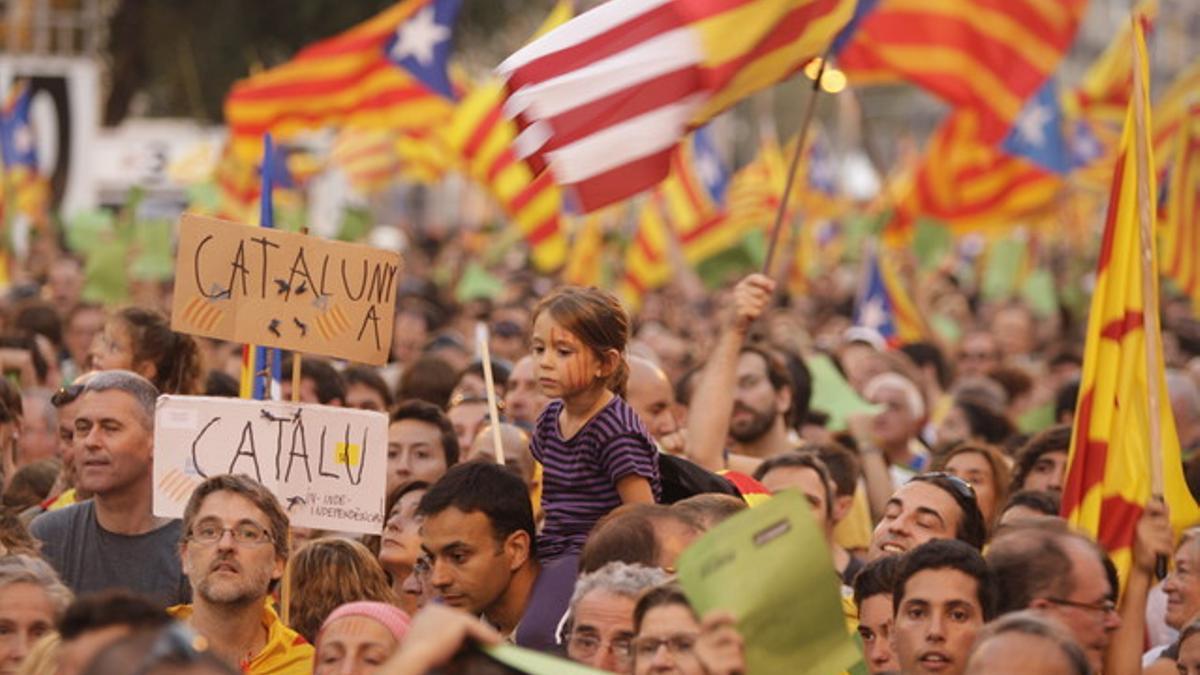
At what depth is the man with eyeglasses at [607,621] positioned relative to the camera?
5.94 m

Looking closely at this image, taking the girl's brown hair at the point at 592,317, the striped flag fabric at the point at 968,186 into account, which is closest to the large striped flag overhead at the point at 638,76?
the girl's brown hair at the point at 592,317

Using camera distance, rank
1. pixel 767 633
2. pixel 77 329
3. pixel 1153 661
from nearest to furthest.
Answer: pixel 767 633 → pixel 1153 661 → pixel 77 329

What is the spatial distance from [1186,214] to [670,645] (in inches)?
394

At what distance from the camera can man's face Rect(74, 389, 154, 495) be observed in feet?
25.6

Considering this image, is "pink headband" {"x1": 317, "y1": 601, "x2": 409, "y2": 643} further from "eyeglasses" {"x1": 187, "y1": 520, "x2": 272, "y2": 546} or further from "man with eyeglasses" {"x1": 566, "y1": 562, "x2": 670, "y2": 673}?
"eyeglasses" {"x1": 187, "y1": 520, "x2": 272, "y2": 546}

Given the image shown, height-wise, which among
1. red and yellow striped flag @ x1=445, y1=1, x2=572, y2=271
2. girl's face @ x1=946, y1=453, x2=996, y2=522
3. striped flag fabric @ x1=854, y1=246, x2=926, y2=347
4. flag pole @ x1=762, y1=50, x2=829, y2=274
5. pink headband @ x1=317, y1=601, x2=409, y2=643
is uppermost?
red and yellow striped flag @ x1=445, y1=1, x2=572, y2=271

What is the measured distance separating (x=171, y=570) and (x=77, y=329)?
6.19 metres

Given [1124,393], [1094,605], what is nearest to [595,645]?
[1094,605]

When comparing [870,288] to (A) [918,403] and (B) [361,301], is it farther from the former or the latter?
(B) [361,301]

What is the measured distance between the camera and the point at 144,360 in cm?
915

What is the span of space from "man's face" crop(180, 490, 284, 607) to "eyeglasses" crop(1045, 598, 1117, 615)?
1.97 metres

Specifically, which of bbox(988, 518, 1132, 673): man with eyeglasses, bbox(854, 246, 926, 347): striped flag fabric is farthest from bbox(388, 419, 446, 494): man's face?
bbox(854, 246, 926, 347): striped flag fabric

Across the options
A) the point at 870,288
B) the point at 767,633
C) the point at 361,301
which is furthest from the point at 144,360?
the point at 870,288

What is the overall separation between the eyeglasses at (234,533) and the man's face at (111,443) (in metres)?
1.02
